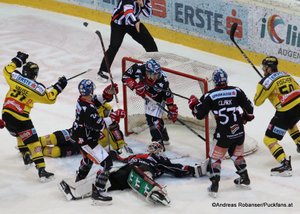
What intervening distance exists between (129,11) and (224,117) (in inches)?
113

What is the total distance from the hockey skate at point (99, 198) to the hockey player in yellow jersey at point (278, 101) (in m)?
1.42

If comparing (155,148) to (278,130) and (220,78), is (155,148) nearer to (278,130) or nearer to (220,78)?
(220,78)

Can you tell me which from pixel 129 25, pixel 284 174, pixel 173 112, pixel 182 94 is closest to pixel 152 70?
pixel 173 112

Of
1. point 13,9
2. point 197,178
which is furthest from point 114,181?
point 13,9

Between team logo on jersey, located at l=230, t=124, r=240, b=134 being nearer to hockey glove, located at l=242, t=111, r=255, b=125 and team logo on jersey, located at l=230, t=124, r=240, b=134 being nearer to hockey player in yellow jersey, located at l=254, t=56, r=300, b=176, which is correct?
hockey glove, located at l=242, t=111, r=255, b=125

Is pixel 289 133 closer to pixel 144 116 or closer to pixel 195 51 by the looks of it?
pixel 144 116

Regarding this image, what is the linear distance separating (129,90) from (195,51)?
230 cm

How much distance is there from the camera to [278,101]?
6816mm

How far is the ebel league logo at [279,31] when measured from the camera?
28.6 ft

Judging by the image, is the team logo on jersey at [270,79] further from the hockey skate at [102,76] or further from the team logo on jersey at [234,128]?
the hockey skate at [102,76]

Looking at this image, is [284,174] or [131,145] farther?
[131,145]

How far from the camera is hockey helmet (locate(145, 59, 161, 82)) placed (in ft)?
22.5

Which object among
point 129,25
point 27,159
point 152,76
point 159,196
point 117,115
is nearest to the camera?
point 159,196

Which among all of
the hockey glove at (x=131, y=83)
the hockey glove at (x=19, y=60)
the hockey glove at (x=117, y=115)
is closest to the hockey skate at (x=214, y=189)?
the hockey glove at (x=117, y=115)
